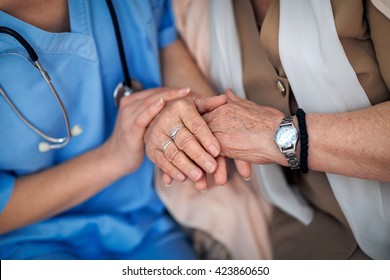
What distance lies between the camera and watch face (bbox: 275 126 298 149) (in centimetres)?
81

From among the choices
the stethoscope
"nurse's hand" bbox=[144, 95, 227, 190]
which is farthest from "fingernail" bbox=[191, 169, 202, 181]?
the stethoscope

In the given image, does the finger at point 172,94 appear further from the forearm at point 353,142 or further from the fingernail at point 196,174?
the forearm at point 353,142

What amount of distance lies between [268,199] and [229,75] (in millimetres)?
357

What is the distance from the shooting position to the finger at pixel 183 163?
2.89 feet

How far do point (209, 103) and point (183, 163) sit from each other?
6.1 inches

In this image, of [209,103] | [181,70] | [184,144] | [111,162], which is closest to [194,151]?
[184,144]

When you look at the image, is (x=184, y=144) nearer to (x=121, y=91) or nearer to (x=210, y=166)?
(x=210, y=166)

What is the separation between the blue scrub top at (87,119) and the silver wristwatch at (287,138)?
1.40 ft

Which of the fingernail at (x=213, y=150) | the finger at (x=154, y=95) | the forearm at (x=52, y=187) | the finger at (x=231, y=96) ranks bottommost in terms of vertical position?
the forearm at (x=52, y=187)

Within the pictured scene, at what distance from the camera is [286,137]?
815mm

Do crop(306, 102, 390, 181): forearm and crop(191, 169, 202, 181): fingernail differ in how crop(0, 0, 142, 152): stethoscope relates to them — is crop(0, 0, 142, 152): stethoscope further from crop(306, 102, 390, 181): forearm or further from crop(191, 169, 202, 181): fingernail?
crop(306, 102, 390, 181): forearm

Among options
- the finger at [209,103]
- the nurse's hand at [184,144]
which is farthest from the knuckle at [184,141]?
the finger at [209,103]

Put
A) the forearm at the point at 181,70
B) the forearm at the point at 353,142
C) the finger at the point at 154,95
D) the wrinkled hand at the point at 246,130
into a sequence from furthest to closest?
the forearm at the point at 181,70
the finger at the point at 154,95
the wrinkled hand at the point at 246,130
the forearm at the point at 353,142

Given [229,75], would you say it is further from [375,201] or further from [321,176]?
[375,201]
